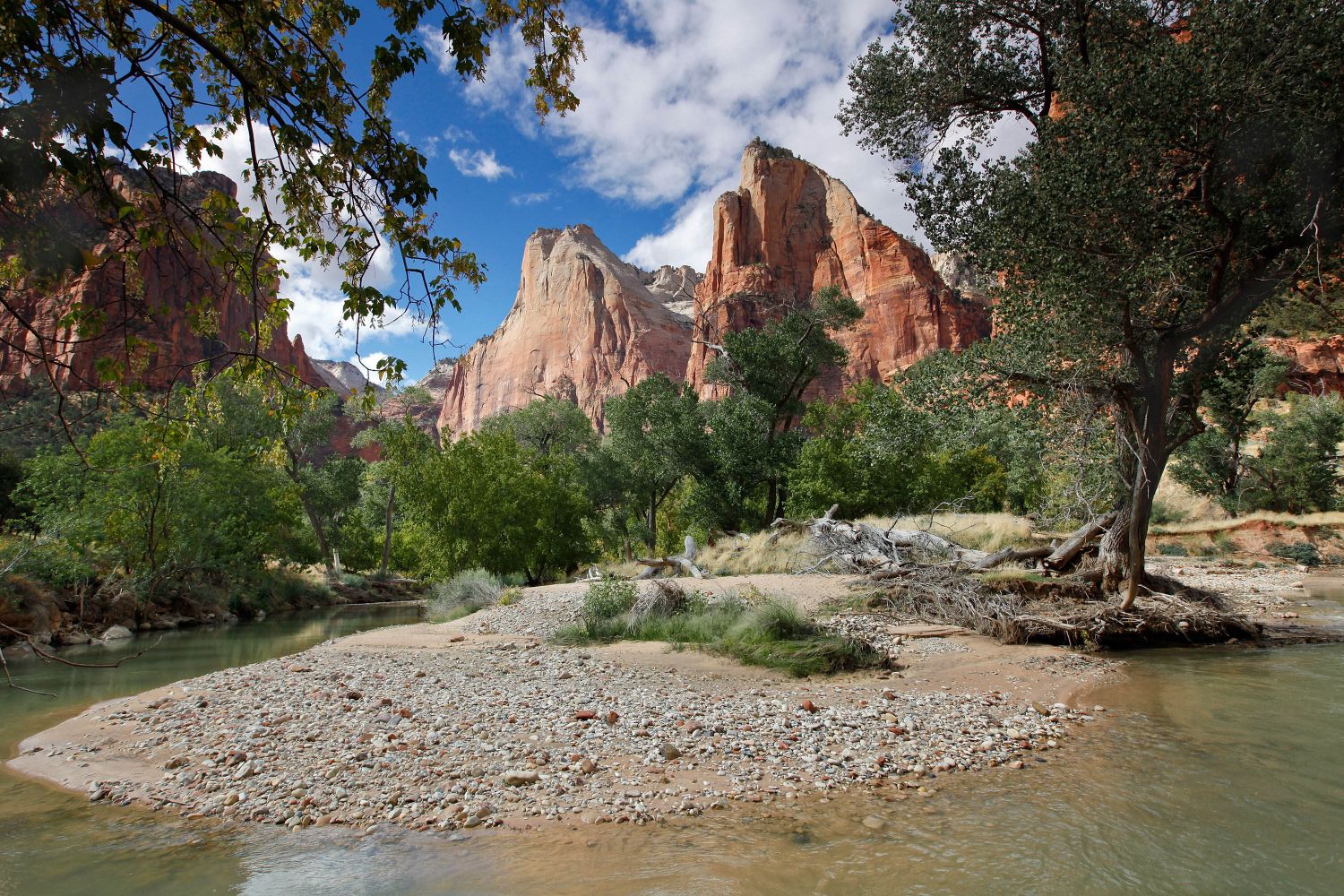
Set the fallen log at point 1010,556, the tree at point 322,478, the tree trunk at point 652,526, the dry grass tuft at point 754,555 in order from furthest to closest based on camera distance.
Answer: the tree at point 322,478 → the tree trunk at point 652,526 → the dry grass tuft at point 754,555 → the fallen log at point 1010,556

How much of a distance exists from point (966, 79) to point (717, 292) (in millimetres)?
76765

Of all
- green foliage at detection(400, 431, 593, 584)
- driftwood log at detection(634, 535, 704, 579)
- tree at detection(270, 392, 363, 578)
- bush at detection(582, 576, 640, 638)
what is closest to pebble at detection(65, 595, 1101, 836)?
bush at detection(582, 576, 640, 638)

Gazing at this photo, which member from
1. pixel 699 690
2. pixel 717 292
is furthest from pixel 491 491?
pixel 717 292

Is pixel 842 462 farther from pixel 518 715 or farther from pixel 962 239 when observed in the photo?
pixel 518 715

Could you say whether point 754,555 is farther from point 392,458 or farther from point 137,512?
point 392,458

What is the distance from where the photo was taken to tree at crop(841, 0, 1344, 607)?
28.8 ft

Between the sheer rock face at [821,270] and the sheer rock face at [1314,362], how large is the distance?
28462 millimetres

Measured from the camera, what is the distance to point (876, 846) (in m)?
4.54

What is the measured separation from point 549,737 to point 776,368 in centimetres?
2258

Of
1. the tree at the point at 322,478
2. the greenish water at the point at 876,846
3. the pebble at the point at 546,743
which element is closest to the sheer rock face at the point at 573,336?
the tree at the point at 322,478

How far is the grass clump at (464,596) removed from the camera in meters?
17.5

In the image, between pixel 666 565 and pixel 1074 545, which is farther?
pixel 666 565

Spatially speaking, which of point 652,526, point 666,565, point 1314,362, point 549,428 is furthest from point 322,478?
point 1314,362

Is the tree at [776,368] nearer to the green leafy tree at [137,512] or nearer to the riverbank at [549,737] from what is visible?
the riverbank at [549,737]
